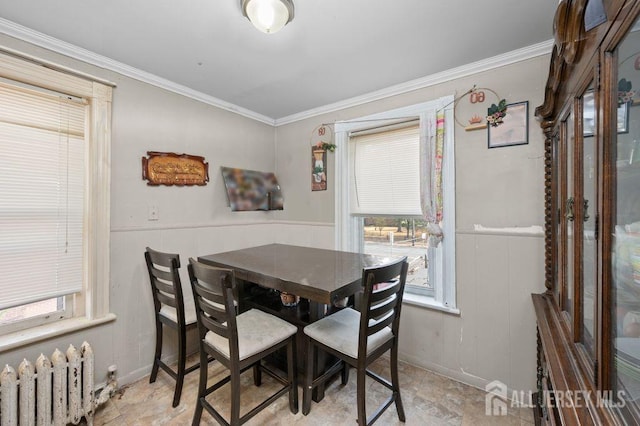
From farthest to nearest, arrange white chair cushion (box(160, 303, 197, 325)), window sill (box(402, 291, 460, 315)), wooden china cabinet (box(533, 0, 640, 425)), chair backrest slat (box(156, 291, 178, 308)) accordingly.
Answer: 1. window sill (box(402, 291, 460, 315))
2. white chair cushion (box(160, 303, 197, 325))
3. chair backrest slat (box(156, 291, 178, 308))
4. wooden china cabinet (box(533, 0, 640, 425))

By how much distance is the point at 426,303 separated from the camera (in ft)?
7.40

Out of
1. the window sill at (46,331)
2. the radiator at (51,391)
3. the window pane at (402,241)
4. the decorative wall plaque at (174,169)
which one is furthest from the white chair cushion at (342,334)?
the decorative wall plaque at (174,169)

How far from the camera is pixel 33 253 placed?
174cm

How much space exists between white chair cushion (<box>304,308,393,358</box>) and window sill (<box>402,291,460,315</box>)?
2.26ft

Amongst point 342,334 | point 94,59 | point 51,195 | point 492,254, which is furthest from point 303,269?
point 94,59

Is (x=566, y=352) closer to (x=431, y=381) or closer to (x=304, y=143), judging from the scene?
(x=431, y=381)

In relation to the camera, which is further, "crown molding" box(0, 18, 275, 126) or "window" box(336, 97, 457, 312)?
"window" box(336, 97, 457, 312)

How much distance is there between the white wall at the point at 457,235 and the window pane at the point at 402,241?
33cm

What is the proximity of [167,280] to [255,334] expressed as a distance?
73 centimetres

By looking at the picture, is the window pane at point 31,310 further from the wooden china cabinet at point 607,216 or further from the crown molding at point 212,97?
the wooden china cabinet at point 607,216

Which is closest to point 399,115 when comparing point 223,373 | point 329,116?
point 329,116

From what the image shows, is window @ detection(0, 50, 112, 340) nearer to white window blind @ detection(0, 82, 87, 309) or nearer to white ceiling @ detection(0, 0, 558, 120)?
white window blind @ detection(0, 82, 87, 309)

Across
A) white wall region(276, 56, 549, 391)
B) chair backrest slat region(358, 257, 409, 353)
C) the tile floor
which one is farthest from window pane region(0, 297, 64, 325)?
white wall region(276, 56, 549, 391)

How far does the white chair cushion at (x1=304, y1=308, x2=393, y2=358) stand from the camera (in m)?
1.52
